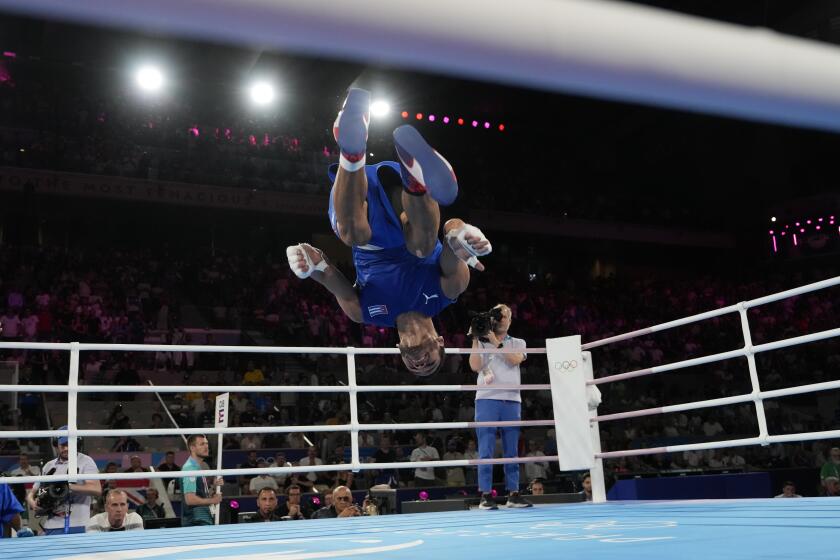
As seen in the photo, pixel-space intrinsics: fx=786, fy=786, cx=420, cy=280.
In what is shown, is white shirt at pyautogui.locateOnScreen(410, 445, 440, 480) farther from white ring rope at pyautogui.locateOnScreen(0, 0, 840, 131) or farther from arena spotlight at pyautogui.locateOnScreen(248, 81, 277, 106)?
white ring rope at pyautogui.locateOnScreen(0, 0, 840, 131)

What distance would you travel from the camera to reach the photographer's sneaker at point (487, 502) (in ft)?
15.6

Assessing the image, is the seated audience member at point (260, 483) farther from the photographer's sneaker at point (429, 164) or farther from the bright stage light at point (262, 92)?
the bright stage light at point (262, 92)

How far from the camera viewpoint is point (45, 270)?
12375mm

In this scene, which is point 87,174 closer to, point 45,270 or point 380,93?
point 45,270

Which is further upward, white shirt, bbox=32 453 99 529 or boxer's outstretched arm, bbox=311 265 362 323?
boxer's outstretched arm, bbox=311 265 362 323

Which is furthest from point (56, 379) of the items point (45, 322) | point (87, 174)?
point (87, 174)

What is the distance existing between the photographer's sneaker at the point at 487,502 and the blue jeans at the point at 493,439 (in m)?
0.07

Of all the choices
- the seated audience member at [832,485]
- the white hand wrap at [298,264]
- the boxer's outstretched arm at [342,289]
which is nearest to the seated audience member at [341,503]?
the boxer's outstretched arm at [342,289]

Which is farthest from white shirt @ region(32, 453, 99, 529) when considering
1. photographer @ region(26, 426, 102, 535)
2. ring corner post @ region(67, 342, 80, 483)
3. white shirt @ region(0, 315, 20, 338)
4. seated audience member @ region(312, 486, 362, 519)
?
white shirt @ region(0, 315, 20, 338)

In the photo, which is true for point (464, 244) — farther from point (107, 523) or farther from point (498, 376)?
point (107, 523)

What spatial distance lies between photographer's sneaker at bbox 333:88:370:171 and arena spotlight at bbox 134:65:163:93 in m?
9.17

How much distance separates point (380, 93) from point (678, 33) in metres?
11.6

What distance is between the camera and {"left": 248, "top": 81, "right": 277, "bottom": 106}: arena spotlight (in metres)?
11.9

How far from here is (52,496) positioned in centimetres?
466
